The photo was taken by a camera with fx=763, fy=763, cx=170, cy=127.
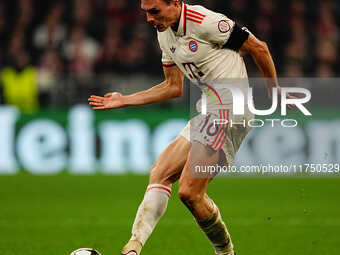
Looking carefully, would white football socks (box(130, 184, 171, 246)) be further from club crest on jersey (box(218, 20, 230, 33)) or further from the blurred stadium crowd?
the blurred stadium crowd

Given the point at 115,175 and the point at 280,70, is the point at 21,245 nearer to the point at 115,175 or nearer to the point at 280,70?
the point at 115,175

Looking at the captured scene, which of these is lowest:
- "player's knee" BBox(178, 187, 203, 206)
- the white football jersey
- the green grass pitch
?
the green grass pitch

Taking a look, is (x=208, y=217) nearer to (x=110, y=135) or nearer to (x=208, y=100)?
(x=208, y=100)

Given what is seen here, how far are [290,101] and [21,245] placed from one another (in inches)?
107

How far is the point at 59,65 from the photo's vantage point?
42.7 ft

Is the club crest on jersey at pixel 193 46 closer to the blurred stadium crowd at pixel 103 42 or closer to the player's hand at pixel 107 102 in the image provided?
the player's hand at pixel 107 102

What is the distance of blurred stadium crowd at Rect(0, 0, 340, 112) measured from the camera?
12438mm

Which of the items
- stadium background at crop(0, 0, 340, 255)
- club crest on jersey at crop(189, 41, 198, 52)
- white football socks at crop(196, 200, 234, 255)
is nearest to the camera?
club crest on jersey at crop(189, 41, 198, 52)

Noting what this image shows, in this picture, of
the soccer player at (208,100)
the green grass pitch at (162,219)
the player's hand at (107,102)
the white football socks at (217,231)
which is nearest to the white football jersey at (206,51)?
the soccer player at (208,100)

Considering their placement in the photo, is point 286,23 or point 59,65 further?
point 286,23

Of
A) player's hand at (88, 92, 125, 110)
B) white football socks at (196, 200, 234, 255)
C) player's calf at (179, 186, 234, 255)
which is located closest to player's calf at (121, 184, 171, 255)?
player's calf at (179, 186, 234, 255)

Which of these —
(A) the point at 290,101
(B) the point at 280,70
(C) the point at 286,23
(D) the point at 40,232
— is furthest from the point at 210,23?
(C) the point at 286,23

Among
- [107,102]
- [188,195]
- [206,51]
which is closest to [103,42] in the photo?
[107,102]

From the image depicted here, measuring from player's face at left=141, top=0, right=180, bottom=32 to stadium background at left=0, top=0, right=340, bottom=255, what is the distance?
83.8 inches
